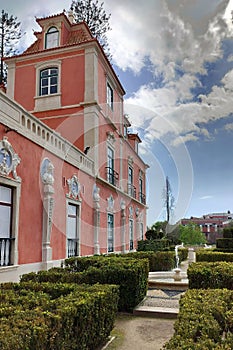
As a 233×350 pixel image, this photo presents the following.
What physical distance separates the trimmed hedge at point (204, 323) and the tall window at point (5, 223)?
15.5 ft

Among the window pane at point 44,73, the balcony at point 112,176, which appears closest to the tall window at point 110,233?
the balcony at point 112,176

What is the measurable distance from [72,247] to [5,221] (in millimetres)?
4200

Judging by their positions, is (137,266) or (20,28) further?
(20,28)

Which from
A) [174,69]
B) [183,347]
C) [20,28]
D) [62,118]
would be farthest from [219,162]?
[183,347]

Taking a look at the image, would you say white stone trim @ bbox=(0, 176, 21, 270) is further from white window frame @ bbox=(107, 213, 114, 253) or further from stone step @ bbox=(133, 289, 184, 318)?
white window frame @ bbox=(107, 213, 114, 253)

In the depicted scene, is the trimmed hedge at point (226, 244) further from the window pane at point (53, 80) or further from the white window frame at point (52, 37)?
the white window frame at point (52, 37)

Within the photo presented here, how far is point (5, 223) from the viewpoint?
7.89 meters

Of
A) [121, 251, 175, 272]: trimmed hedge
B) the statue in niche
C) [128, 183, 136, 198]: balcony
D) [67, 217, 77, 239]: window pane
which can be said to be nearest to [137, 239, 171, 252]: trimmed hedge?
[128, 183, 136, 198]: balcony

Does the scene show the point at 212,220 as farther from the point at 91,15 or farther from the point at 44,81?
the point at 44,81

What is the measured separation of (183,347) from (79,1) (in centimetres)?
2248

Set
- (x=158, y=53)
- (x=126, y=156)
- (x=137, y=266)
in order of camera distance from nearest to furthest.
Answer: (x=137, y=266)
(x=158, y=53)
(x=126, y=156)

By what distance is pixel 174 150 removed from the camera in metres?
15.5

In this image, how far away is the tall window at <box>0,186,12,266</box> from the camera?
25.2ft

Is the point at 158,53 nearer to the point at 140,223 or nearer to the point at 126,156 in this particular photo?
the point at 126,156
